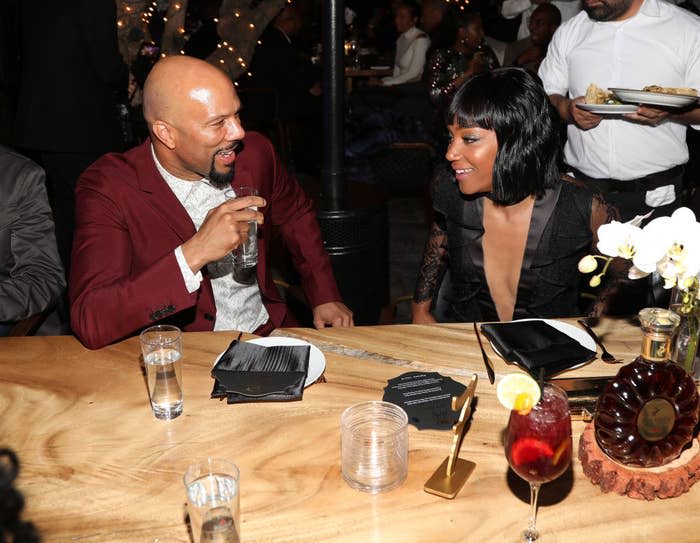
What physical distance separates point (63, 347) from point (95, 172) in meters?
0.65

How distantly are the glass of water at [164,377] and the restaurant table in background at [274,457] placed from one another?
1.2 inches

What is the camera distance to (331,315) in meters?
2.61

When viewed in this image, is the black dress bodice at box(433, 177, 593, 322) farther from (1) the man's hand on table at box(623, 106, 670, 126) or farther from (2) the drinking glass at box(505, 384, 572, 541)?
(2) the drinking glass at box(505, 384, 572, 541)

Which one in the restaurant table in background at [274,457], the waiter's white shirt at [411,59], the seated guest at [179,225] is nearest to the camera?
the restaurant table in background at [274,457]

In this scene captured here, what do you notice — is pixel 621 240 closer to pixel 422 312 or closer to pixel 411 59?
pixel 422 312

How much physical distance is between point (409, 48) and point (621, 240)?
624cm

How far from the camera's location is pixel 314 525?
1.28m

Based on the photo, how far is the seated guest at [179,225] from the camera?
1.98 m

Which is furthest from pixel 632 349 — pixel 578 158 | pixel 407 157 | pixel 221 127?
pixel 407 157

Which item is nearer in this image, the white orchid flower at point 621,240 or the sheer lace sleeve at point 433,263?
the white orchid flower at point 621,240

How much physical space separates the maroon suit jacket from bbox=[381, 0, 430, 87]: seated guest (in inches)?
187

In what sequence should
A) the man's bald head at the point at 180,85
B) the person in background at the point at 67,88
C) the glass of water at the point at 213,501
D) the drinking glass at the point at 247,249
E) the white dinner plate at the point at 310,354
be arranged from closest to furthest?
the glass of water at the point at 213,501 → the white dinner plate at the point at 310,354 → the drinking glass at the point at 247,249 → the man's bald head at the point at 180,85 → the person in background at the point at 67,88

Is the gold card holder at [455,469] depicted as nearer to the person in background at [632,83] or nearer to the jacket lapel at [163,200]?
the jacket lapel at [163,200]

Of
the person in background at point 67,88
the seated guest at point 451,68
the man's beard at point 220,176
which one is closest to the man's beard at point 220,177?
the man's beard at point 220,176
